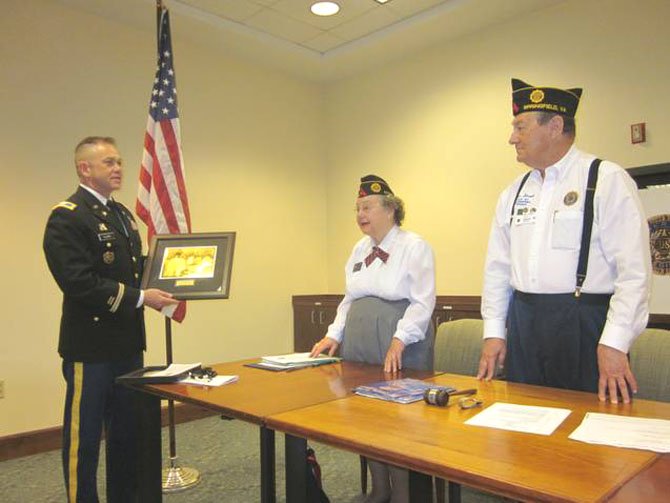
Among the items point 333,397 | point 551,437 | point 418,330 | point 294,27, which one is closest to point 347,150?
point 294,27

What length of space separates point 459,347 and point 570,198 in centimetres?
120

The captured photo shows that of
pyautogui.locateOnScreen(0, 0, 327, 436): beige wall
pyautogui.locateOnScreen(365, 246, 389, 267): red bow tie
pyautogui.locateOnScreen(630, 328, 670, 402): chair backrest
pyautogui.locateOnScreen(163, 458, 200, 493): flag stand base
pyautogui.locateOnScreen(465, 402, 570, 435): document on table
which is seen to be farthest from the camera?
pyautogui.locateOnScreen(0, 0, 327, 436): beige wall

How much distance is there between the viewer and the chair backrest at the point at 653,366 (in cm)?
200

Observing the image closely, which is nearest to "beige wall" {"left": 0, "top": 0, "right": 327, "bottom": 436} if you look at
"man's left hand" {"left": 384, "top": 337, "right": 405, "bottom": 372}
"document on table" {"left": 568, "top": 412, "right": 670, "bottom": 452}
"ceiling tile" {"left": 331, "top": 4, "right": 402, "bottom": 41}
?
"ceiling tile" {"left": 331, "top": 4, "right": 402, "bottom": 41}

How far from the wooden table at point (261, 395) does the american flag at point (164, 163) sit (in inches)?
49.0

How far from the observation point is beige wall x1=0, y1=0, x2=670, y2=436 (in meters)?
3.54

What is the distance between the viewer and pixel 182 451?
3531mm

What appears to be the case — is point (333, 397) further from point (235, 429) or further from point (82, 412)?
point (235, 429)

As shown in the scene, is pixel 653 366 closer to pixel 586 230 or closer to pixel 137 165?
pixel 586 230

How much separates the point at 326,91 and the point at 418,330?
12.8 ft

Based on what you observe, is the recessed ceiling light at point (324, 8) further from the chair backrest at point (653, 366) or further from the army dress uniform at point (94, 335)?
the chair backrest at point (653, 366)

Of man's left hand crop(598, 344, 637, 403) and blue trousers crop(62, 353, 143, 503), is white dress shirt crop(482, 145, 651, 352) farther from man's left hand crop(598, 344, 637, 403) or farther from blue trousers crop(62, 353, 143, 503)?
blue trousers crop(62, 353, 143, 503)

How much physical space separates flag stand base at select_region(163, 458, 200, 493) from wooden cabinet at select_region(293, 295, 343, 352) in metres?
1.94

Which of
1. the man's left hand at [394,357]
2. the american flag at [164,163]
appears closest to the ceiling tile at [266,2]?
the american flag at [164,163]
